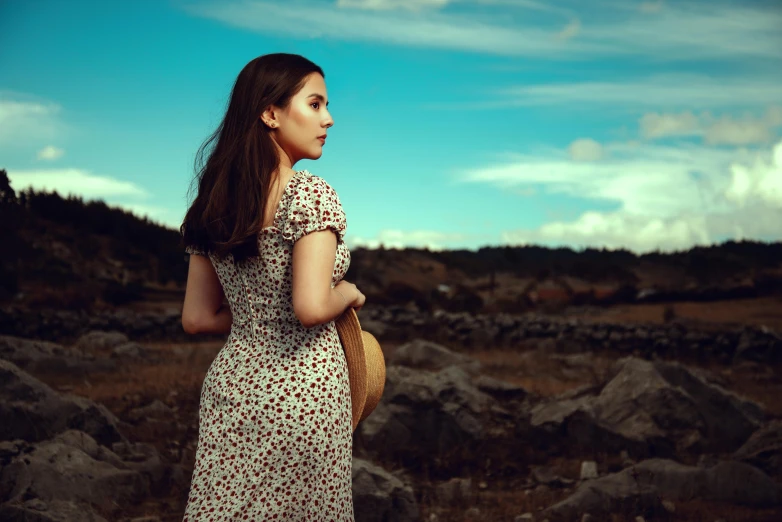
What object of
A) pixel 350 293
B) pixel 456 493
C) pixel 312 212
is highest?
pixel 312 212

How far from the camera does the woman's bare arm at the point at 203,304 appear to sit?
2.73 meters

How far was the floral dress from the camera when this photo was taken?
241 centimetres

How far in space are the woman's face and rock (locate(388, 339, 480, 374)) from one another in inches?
390

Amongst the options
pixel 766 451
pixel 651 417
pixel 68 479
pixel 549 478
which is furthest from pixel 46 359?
pixel 766 451

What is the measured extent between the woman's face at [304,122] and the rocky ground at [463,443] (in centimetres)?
295

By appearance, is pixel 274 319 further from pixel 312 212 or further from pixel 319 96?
pixel 319 96

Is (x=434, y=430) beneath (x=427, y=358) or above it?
beneath

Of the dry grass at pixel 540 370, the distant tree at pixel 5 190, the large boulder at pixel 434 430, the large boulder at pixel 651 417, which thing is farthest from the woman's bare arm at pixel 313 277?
the dry grass at pixel 540 370

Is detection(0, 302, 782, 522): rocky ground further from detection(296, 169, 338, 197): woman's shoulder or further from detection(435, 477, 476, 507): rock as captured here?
detection(296, 169, 338, 197): woman's shoulder

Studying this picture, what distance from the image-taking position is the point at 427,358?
41.7ft

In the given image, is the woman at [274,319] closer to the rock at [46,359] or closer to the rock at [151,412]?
the rock at [151,412]

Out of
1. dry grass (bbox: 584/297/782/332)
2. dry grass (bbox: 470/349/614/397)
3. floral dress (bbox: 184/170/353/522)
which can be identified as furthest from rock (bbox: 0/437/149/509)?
dry grass (bbox: 584/297/782/332)

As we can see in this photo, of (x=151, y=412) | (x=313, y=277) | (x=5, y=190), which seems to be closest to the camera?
(x=313, y=277)

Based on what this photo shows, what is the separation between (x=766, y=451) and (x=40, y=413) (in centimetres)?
609
